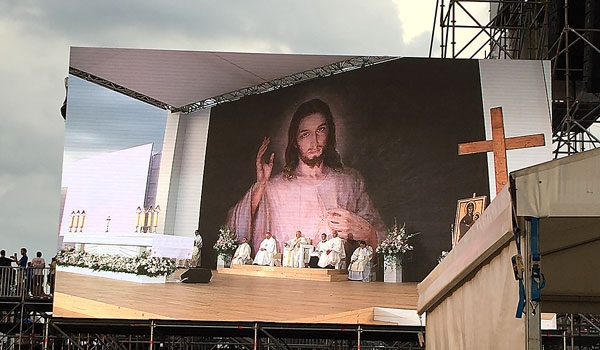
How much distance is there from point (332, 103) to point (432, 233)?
253 cm

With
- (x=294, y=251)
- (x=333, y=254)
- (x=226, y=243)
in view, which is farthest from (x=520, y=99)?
(x=226, y=243)

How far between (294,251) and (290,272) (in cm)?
33

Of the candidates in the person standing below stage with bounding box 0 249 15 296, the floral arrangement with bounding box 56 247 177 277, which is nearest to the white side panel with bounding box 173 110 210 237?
the floral arrangement with bounding box 56 247 177 277

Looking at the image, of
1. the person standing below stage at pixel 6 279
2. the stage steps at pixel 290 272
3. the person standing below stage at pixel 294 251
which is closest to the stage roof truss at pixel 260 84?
the person standing below stage at pixel 294 251

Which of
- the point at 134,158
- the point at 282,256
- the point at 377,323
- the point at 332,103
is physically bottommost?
the point at 377,323

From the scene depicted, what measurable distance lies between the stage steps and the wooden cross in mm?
2679

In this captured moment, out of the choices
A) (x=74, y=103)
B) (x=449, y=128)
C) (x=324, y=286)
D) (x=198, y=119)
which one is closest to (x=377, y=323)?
(x=324, y=286)

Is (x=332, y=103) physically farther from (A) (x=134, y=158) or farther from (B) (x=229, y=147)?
(A) (x=134, y=158)

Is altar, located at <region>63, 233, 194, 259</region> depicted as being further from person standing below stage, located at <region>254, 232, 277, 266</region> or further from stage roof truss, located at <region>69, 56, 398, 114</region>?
stage roof truss, located at <region>69, 56, 398, 114</region>

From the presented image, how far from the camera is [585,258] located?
4.43m

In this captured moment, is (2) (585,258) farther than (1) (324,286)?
No

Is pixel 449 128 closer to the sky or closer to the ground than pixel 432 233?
closer to the sky

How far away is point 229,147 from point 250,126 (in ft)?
1.52

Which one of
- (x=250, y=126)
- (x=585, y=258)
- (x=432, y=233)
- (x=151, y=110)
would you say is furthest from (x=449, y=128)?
(x=585, y=258)
